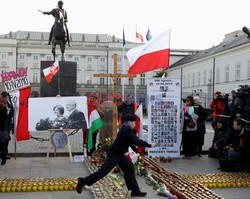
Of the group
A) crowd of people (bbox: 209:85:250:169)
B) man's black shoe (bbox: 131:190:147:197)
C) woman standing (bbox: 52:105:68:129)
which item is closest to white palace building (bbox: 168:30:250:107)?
crowd of people (bbox: 209:85:250:169)

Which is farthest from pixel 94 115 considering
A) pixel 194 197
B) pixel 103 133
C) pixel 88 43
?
pixel 88 43

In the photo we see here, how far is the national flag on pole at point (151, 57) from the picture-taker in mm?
10039

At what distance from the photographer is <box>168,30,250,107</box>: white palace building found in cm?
4462

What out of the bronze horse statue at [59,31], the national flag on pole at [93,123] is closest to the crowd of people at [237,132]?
the national flag on pole at [93,123]

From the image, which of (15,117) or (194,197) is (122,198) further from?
(15,117)

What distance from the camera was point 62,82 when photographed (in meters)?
13.9

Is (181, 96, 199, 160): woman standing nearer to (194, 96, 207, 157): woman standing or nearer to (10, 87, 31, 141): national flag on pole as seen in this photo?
(194, 96, 207, 157): woman standing

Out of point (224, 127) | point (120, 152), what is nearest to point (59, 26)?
point (224, 127)

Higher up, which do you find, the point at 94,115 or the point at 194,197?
the point at 94,115

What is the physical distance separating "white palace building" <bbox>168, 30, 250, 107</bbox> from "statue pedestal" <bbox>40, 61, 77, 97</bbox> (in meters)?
31.3

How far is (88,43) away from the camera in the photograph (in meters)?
85.3

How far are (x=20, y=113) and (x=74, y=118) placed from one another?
4.85ft

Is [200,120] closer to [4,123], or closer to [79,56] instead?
[4,123]

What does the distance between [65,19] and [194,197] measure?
411 inches
